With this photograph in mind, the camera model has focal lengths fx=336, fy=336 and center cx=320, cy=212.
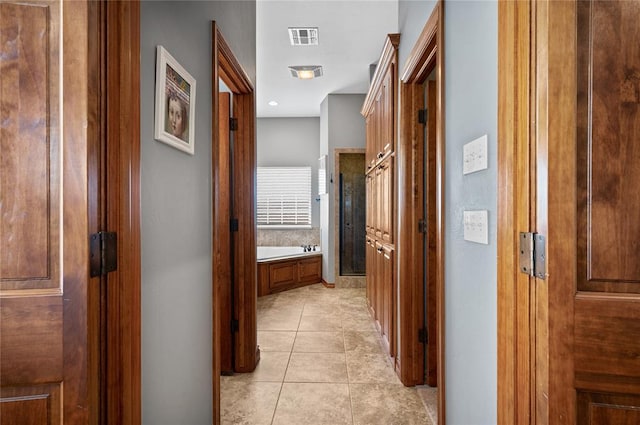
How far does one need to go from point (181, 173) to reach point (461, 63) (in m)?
1.24

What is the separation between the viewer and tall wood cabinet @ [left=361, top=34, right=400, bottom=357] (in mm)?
2682

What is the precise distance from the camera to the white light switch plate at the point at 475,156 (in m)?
1.16

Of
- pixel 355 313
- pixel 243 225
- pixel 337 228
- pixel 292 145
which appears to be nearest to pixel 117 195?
pixel 243 225

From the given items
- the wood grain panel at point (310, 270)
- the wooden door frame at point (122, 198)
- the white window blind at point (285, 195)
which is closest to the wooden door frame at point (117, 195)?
the wooden door frame at point (122, 198)

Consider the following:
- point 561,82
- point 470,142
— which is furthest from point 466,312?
point 561,82

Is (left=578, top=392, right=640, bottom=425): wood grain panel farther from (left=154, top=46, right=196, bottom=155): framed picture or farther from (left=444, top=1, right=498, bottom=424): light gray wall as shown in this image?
(left=154, top=46, right=196, bottom=155): framed picture

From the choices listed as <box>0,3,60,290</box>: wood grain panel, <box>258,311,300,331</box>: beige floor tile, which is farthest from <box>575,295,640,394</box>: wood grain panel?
<box>258,311,300,331</box>: beige floor tile

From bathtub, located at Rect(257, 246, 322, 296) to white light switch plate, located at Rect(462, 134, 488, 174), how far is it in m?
3.85

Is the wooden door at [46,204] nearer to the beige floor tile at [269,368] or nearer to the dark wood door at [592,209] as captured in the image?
the dark wood door at [592,209]

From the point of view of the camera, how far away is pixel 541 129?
844mm

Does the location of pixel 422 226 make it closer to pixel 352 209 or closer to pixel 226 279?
pixel 226 279

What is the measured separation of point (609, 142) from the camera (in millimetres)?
806

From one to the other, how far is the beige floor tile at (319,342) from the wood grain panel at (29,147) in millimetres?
2381

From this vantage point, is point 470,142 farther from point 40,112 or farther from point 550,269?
point 40,112
